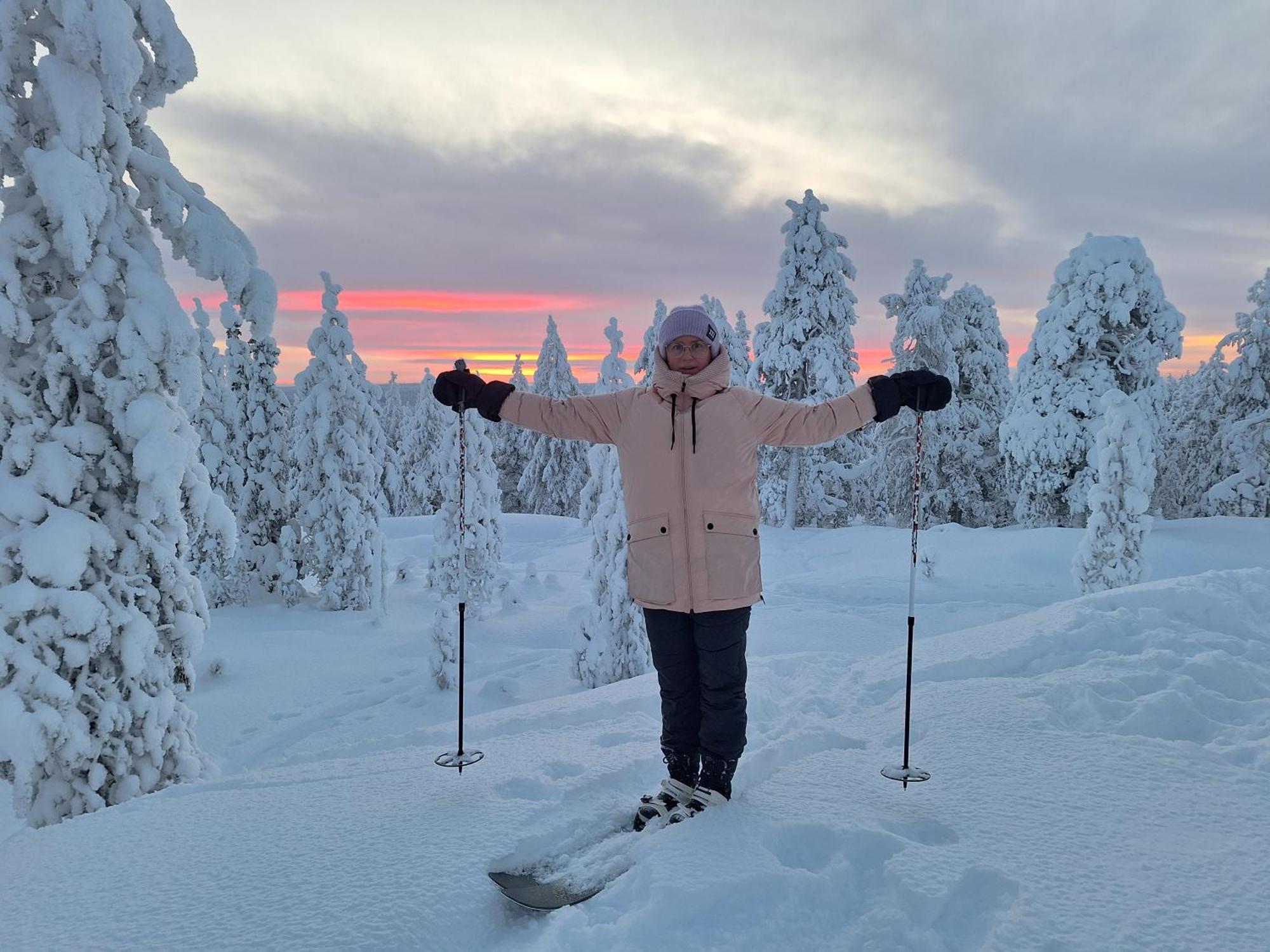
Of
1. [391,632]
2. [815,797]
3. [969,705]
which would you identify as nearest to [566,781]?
[815,797]

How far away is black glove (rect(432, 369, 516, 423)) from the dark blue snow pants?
154 cm

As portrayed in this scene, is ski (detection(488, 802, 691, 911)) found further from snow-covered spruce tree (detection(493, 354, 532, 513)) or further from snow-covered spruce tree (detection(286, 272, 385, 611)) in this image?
snow-covered spruce tree (detection(493, 354, 532, 513))

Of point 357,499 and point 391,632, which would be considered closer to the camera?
point 391,632

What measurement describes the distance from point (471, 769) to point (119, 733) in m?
4.55

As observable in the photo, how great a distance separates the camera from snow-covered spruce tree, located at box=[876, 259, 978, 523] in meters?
27.8

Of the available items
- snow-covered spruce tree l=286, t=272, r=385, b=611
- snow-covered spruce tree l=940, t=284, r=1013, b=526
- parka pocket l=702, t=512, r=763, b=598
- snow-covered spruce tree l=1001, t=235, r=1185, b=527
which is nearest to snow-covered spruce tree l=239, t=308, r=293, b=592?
snow-covered spruce tree l=286, t=272, r=385, b=611

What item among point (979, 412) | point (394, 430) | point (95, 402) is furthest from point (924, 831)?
point (394, 430)

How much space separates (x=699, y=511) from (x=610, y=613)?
10371 mm

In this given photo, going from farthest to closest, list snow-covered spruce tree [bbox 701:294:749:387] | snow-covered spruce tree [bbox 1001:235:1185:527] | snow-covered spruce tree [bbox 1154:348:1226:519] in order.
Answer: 1. snow-covered spruce tree [bbox 701:294:749:387]
2. snow-covered spruce tree [bbox 1154:348:1226:519]
3. snow-covered spruce tree [bbox 1001:235:1185:527]

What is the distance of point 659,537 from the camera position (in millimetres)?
3639

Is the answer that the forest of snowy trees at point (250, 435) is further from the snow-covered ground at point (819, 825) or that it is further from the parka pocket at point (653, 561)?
the parka pocket at point (653, 561)

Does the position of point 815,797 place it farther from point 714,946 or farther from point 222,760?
point 222,760

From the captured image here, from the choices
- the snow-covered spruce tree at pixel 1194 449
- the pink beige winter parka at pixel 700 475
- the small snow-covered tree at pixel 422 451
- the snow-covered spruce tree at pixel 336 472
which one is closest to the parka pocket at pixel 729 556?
the pink beige winter parka at pixel 700 475

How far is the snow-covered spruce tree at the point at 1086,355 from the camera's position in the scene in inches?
876
